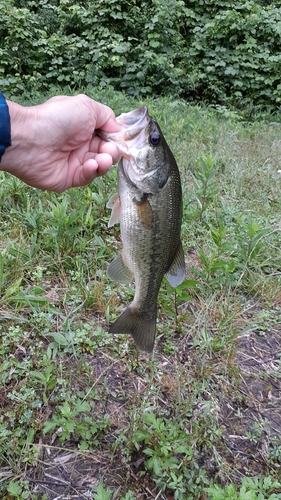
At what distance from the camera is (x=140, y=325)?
194cm

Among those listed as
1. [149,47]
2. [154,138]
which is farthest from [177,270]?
[149,47]

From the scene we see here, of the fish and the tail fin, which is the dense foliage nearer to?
the fish

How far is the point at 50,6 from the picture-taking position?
10.2m

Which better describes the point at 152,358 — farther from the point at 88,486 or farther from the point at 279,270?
the point at 279,270

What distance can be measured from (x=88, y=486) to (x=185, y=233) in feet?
6.92

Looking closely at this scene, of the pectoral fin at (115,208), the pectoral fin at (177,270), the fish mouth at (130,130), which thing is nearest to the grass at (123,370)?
the pectoral fin at (177,270)

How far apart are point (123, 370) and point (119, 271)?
2.74ft

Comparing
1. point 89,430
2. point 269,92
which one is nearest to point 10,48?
point 269,92

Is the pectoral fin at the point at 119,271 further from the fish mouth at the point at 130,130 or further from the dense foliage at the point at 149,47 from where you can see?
the dense foliage at the point at 149,47

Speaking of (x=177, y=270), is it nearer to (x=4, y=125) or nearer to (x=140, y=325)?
(x=140, y=325)

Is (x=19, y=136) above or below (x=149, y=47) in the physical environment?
above

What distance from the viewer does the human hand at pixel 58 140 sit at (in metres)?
1.98

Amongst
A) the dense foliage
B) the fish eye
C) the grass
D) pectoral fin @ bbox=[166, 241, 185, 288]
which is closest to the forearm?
the fish eye

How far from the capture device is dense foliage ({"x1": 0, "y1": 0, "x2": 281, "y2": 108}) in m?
9.38
